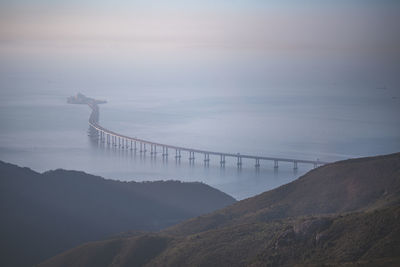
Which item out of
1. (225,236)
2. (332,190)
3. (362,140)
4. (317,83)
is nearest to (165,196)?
(332,190)

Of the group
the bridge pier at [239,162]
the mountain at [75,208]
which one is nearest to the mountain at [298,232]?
the mountain at [75,208]

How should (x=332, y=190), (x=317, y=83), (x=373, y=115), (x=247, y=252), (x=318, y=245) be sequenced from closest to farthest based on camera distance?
(x=318, y=245)
(x=247, y=252)
(x=332, y=190)
(x=373, y=115)
(x=317, y=83)

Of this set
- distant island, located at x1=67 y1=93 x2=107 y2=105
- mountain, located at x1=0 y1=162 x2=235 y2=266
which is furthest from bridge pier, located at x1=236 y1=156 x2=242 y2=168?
distant island, located at x1=67 y1=93 x2=107 y2=105

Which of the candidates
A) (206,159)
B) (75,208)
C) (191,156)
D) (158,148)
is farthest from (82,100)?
(75,208)

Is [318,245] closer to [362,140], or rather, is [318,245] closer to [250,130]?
[362,140]

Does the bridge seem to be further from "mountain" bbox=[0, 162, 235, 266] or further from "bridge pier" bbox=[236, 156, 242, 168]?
"mountain" bbox=[0, 162, 235, 266]

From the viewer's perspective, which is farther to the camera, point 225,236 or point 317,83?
point 317,83

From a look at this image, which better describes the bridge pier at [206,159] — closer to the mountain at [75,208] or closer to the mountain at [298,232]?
the mountain at [75,208]
